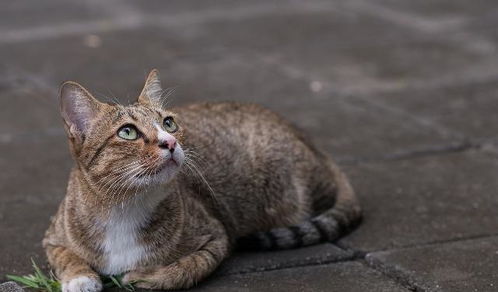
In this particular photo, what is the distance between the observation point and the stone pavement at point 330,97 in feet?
17.4

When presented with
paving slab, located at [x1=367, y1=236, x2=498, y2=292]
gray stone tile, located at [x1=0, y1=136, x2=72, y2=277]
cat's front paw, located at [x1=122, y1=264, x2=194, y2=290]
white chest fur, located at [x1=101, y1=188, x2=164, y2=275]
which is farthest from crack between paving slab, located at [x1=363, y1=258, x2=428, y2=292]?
gray stone tile, located at [x1=0, y1=136, x2=72, y2=277]

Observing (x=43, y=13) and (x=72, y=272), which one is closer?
(x=72, y=272)

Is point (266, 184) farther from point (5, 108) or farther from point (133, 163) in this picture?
point (5, 108)

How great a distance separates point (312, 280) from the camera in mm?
5012

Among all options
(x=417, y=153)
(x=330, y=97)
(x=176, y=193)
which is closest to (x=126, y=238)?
(x=176, y=193)

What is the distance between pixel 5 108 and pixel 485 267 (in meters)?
4.92

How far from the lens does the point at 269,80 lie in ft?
30.3

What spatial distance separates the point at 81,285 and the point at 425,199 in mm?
2481

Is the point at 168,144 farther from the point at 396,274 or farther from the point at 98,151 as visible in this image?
the point at 396,274

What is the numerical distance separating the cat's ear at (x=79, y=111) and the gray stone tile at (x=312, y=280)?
999mm

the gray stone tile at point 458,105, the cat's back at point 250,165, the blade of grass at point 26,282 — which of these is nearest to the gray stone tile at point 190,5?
the gray stone tile at point 458,105

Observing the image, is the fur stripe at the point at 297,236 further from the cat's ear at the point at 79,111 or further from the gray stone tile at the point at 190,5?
the gray stone tile at the point at 190,5

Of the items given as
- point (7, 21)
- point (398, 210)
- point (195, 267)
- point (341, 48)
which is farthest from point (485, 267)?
point (7, 21)

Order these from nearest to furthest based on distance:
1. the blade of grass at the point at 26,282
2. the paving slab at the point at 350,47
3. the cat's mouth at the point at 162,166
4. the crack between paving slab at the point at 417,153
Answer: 1. the cat's mouth at the point at 162,166
2. the blade of grass at the point at 26,282
3. the crack between paving slab at the point at 417,153
4. the paving slab at the point at 350,47
